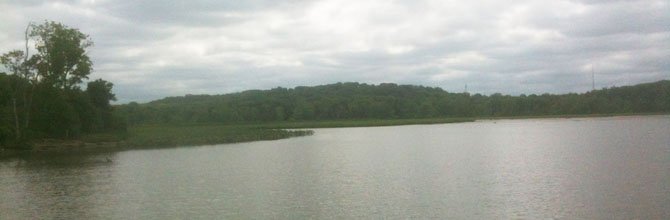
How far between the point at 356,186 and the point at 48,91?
39.1 m

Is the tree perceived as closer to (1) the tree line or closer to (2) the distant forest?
(1) the tree line

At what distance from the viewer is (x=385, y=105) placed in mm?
146250

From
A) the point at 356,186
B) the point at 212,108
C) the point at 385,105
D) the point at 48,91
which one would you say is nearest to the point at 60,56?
the point at 48,91

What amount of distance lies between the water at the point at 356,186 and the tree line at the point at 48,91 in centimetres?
1499

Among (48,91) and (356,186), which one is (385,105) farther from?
(356,186)

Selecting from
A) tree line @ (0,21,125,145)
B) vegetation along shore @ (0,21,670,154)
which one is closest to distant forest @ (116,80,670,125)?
vegetation along shore @ (0,21,670,154)

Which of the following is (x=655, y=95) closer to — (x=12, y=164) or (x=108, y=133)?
(x=108, y=133)

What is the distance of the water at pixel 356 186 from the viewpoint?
1806cm

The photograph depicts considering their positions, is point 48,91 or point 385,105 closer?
point 48,91

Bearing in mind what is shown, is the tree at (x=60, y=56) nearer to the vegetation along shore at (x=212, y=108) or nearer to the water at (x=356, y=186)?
the vegetation along shore at (x=212, y=108)

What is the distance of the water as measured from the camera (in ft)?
59.3

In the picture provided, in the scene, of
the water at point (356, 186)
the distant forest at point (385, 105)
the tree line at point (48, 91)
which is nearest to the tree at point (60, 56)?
the tree line at point (48, 91)

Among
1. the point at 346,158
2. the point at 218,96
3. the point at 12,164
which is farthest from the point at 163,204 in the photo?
the point at 218,96

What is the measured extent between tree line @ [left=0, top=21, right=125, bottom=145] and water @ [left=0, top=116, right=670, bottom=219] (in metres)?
15.0
